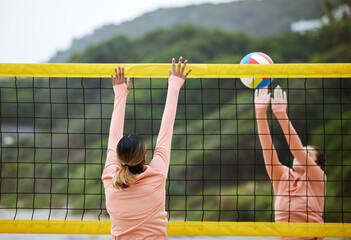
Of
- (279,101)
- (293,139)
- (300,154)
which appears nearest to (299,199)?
(300,154)

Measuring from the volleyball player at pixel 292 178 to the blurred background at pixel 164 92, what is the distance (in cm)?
715

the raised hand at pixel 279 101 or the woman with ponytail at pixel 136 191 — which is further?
the raised hand at pixel 279 101

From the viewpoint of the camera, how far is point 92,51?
51.0 ft

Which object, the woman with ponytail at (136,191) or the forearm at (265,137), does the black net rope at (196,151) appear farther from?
the woman with ponytail at (136,191)

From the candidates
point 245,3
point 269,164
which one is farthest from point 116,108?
point 245,3

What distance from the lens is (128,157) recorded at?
1.75 m

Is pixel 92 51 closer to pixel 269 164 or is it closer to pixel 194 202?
pixel 194 202

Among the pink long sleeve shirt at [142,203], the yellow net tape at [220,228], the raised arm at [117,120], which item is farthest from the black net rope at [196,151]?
the pink long sleeve shirt at [142,203]

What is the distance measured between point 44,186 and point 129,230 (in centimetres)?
1240

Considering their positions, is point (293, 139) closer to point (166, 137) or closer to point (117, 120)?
point (166, 137)

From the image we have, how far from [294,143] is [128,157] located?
4.87 ft

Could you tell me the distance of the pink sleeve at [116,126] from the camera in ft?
6.37

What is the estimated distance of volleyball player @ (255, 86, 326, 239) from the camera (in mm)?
2742

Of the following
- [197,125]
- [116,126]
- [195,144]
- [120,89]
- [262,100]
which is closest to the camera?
[116,126]
